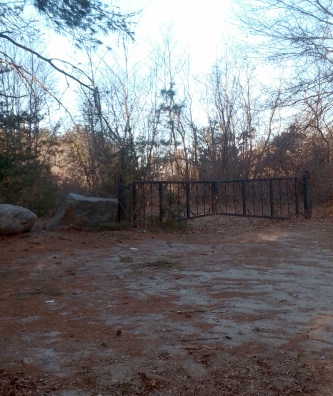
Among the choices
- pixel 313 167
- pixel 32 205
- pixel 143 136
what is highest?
pixel 143 136

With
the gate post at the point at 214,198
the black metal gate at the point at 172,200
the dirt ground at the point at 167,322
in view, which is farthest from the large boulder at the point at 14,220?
the gate post at the point at 214,198

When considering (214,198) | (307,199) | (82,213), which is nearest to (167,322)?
(82,213)

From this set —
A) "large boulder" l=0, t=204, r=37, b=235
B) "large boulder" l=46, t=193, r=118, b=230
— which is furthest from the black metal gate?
"large boulder" l=0, t=204, r=37, b=235

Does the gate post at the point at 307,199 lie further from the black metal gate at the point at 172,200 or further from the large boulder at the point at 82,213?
the large boulder at the point at 82,213

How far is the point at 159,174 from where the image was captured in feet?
66.6

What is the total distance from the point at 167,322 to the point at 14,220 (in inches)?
309

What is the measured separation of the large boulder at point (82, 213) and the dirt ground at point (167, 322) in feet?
8.52

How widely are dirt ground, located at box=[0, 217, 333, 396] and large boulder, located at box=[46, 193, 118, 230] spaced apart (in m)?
2.60

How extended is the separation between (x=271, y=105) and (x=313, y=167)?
205 inches

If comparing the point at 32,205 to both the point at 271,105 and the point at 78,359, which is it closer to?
the point at 271,105

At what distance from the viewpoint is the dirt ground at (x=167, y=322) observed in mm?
3631

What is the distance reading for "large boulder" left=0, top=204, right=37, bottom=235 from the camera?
11820 mm

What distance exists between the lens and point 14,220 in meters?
12.0

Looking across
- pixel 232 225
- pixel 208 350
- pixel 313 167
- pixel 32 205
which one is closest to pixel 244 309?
pixel 208 350
